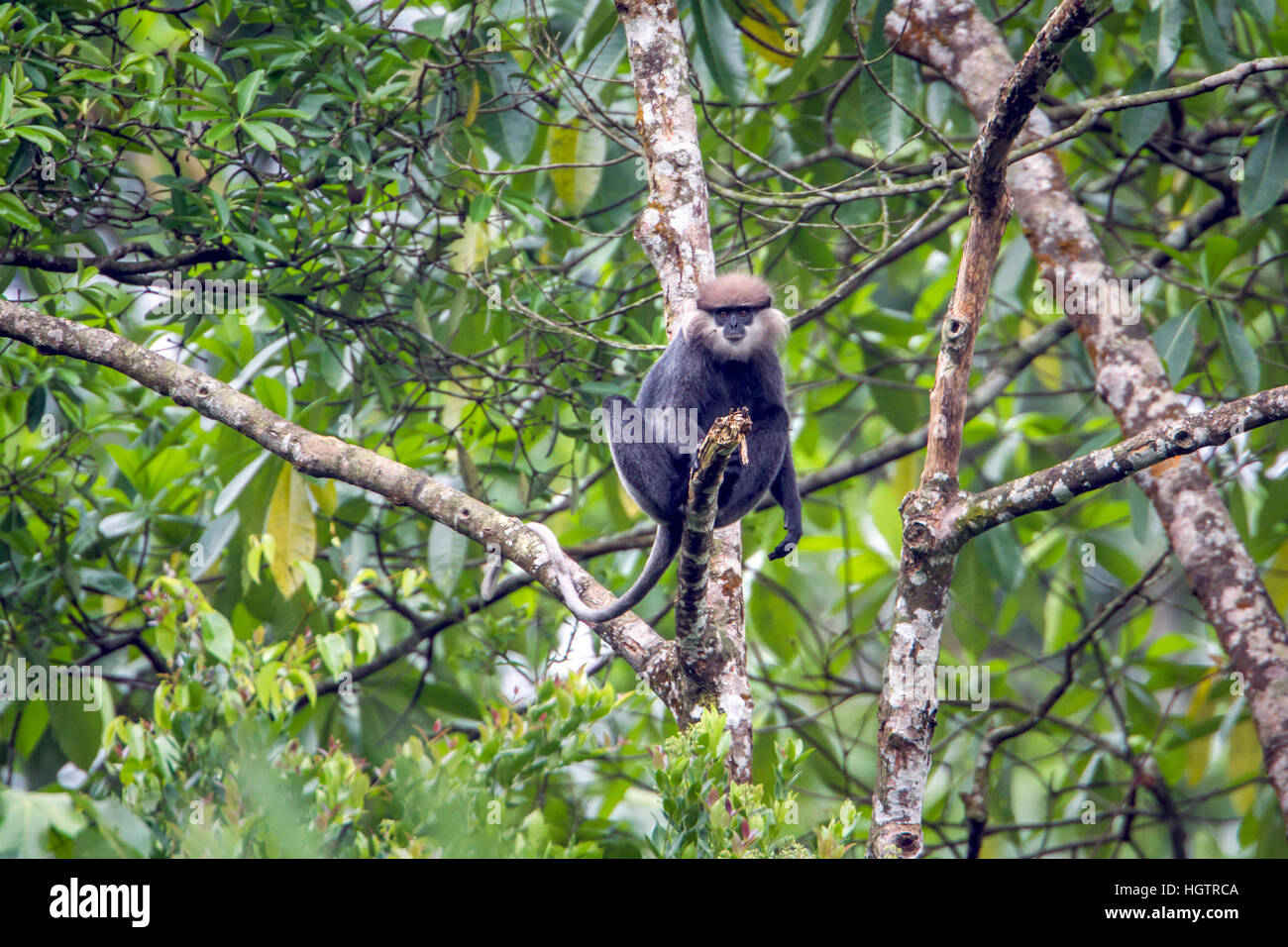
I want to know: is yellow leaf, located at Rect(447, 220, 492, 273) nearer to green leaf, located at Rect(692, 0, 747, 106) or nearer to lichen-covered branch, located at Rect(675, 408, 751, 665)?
green leaf, located at Rect(692, 0, 747, 106)

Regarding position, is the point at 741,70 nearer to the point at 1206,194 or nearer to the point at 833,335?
the point at 833,335

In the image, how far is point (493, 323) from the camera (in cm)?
492

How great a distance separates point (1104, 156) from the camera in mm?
6734

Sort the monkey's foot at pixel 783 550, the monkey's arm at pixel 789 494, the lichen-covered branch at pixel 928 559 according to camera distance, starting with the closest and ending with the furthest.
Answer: the lichen-covered branch at pixel 928 559, the monkey's foot at pixel 783 550, the monkey's arm at pixel 789 494

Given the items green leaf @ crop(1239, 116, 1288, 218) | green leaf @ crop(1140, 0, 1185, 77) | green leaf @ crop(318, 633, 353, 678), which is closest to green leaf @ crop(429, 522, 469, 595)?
green leaf @ crop(318, 633, 353, 678)

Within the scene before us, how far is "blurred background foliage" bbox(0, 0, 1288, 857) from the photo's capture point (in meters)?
4.00

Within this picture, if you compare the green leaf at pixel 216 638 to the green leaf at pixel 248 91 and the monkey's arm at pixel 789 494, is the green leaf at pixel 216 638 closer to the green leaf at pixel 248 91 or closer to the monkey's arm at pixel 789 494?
the green leaf at pixel 248 91

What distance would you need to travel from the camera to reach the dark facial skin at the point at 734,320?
13.0 feet

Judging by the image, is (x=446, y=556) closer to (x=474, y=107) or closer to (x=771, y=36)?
(x=474, y=107)

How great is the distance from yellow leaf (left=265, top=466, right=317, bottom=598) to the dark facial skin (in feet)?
6.26

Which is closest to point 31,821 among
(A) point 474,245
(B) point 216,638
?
(B) point 216,638

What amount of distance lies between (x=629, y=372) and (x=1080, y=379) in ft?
13.1

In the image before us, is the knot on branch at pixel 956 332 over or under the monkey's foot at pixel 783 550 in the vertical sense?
over

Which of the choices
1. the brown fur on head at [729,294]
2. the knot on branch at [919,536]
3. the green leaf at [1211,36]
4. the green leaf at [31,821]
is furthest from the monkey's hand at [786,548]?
the green leaf at [1211,36]
